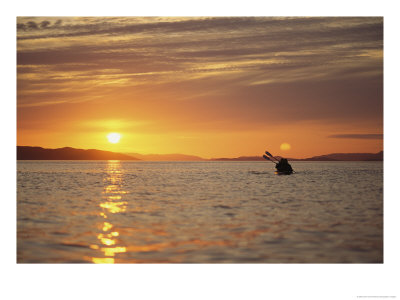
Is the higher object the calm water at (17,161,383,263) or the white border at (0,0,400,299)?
the calm water at (17,161,383,263)

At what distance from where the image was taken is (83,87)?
99.1 ft
